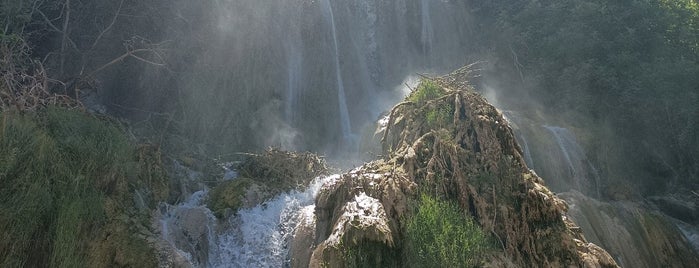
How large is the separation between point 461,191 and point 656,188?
1419 centimetres

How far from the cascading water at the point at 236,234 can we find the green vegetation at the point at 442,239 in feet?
7.11

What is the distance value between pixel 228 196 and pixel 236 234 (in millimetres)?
842

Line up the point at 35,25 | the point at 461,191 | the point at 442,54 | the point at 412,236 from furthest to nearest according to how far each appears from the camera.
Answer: the point at 442,54, the point at 35,25, the point at 461,191, the point at 412,236

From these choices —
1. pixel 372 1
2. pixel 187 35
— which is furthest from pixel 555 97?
pixel 187 35

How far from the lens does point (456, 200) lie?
4910 mm

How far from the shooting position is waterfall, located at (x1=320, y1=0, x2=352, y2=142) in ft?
52.6

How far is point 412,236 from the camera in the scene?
431 cm

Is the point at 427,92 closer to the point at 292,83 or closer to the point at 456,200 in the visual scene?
the point at 456,200

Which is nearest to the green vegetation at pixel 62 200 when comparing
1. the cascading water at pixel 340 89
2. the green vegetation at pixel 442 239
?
the green vegetation at pixel 442 239

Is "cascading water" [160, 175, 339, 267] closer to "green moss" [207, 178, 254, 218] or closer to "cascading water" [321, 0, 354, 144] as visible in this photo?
"green moss" [207, 178, 254, 218]

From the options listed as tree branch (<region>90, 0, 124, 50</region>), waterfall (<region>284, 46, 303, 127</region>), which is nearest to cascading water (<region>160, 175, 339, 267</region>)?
tree branch (<region>90, 0, 124, 50</region>)

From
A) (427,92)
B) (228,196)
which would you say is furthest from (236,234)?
(427,92)

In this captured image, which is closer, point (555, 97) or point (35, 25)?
point (35, 25)

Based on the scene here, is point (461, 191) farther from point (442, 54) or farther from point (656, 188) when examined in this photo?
point (442, 54)
